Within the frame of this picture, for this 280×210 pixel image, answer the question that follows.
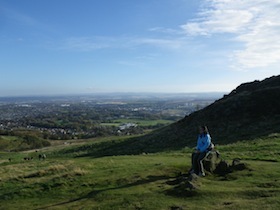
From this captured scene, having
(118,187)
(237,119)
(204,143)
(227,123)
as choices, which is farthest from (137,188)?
(237,119)

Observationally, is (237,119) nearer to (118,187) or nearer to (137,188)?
(118,187)

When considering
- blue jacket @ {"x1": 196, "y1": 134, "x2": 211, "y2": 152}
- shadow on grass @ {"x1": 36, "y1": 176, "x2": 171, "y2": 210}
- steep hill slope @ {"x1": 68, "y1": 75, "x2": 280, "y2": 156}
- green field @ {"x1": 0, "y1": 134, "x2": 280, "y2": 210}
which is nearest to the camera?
green field @ {"x1": 0, "y1": 134, "x2": 280, "y2": 210}

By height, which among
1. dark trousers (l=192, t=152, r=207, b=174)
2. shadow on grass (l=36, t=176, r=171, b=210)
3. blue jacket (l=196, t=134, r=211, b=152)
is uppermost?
blue jacket (l=196, t=134, r=211, b=152)

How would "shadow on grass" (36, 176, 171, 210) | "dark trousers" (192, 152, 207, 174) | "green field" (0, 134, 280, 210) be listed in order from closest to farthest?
1. "green field" (0, 134, 280, 210)
2. "shadow on grass" (36, 176, 171, 210)
3. "dark trousers" (192, 152, 207, 174)

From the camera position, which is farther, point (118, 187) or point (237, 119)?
point (237, 119)

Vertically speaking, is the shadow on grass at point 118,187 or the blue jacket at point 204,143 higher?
the blue jacket at point 204,143

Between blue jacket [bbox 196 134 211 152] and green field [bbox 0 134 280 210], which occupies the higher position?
blue jacket [bbox 196 134 211 152]

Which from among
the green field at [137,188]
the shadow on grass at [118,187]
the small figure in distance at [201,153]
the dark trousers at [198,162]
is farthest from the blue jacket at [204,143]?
the shadow on grass at [118,187]

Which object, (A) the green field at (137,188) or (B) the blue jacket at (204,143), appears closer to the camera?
(A) the green field at (137,188)

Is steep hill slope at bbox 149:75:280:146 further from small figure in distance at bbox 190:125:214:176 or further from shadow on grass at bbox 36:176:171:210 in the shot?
shadow on grass at bbox 36:176:171:210

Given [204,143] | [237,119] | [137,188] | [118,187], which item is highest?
[204,143]

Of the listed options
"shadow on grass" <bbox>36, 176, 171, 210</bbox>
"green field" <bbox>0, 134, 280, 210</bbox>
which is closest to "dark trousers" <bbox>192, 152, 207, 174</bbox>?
"green field" <bbox>0, 134, 280, 210</bbox>

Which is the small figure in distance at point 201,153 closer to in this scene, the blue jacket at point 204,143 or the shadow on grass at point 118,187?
the blue jacket at point 204,143

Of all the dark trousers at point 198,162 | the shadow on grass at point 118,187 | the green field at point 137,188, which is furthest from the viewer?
the dark trousers at point 198,162
